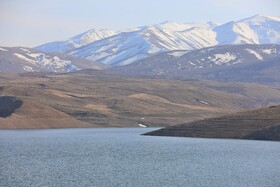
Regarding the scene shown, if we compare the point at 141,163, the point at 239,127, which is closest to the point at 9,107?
the point at 239,127

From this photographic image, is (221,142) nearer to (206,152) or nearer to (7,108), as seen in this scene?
(206,152)

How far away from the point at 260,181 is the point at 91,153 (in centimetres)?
3907

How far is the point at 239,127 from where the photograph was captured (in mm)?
136375

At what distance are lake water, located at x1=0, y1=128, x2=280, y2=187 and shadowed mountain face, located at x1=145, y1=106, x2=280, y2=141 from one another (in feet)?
21.9

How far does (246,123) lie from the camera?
138 meters

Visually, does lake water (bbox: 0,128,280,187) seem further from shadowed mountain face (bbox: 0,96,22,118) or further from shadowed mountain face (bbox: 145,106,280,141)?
shadowed mountain face (bbox: 0,96,22,118)

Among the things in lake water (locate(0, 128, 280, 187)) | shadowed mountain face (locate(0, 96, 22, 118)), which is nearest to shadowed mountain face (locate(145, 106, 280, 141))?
lake water (locate(0, 128, 280, 187))

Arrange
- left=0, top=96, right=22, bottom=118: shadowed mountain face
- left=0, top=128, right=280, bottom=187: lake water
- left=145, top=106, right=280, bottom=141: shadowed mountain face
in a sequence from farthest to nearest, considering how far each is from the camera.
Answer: left=0, top=96, right=22, bottom=118: shadowed mountain face < left=145, top=106, right=280, bottom=141: shadowed mountain face < left=0, top=128, right=280, bottom=187: lake water

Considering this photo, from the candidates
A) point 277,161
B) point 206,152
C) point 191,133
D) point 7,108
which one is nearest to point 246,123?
point 191,133

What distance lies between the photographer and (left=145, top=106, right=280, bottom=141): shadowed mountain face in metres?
127

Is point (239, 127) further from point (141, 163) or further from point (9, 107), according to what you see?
point (9, 107)

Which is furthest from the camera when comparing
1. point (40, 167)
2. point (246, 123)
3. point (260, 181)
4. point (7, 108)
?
point (7, 108)

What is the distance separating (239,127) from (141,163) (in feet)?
176

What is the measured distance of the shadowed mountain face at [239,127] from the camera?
127 metres
